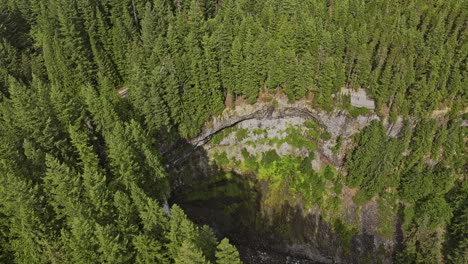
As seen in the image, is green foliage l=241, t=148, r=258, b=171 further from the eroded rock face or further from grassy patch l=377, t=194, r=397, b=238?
grassy patch l=377, t=194, r=397, b=238

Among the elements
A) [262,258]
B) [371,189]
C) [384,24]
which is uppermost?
[384,24]

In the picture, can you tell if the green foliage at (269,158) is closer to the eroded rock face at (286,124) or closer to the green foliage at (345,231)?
the eroded rock face at (286,124)

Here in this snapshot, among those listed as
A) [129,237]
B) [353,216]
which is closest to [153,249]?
[129,237]

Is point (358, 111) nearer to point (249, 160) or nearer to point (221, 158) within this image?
point (249, 160)

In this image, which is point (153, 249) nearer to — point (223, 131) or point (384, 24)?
point (223, 131)

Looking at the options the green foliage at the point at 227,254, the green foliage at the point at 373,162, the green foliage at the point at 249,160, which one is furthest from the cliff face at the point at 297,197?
the green foliage at the point at 227,254

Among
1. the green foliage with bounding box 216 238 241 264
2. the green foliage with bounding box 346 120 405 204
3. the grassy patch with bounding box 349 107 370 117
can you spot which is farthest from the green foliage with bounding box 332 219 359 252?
the green foliage with bounding box 216 238 241 264
